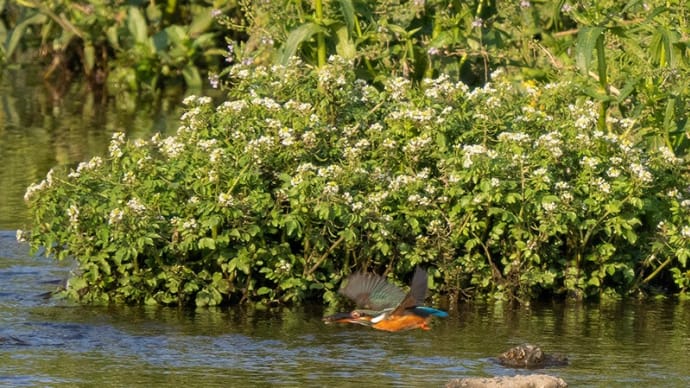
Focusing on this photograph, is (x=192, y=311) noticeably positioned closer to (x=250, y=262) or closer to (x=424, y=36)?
(x=250, y=262)

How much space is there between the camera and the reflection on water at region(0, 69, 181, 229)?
1190 centimetres

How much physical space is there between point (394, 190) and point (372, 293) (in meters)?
0.68

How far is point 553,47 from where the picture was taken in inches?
449

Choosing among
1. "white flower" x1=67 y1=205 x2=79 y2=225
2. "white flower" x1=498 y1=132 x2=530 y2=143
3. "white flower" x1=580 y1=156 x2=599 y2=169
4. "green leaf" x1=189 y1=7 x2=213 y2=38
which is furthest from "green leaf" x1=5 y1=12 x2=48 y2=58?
"white flower" x1=580 y1=156 x2=599 y2=169

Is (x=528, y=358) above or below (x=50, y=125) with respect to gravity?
below

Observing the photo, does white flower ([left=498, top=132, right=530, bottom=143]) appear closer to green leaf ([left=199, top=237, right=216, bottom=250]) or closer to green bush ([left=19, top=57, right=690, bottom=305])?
green bush ([left=19, top=57, right=690, bottom=305])

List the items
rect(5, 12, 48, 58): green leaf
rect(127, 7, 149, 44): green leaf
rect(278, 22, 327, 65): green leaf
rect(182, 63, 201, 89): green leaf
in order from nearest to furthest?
rect(278, 22, 327, 65): green leaf < rect(127, 7, 149, 44): green leaf < rect(182, 63, 201, 89): green leaf < rect(5, 12, 48, 58): green leaf

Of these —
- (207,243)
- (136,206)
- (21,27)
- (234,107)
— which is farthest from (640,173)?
(21,27)

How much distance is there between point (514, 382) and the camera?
625cm

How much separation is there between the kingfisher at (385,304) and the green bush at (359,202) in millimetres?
273

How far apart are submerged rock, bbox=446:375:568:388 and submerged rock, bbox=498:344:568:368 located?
54 cm

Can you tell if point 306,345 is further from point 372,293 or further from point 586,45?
point 586,45

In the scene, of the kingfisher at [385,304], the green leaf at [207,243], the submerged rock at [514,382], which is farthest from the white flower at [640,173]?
the green leaf at [207,243]

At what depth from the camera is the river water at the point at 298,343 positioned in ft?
22.4
